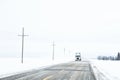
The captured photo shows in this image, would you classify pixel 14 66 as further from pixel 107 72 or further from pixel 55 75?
pixel 55 75

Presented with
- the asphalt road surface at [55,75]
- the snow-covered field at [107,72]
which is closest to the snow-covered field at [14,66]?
the asphalt road surface at [55,75]

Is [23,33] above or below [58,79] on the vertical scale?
above

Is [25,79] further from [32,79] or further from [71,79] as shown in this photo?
[71,79]

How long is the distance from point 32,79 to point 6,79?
77.3 inches

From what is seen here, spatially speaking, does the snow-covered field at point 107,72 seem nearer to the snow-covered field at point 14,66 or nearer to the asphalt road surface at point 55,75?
the asphalt road surface at point 55,75

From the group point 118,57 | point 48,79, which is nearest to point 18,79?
point 48,79

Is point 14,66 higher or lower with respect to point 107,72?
higher

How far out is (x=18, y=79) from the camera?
834 inches

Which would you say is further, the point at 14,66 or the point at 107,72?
the point at 14,66

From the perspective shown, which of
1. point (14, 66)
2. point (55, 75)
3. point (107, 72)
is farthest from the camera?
point (14, 66)

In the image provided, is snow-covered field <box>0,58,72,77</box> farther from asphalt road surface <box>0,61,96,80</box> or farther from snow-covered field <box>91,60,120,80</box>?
snow-covered field <box>91,60,120,80</box>

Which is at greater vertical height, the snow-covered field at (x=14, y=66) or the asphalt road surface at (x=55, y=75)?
the snow-covered field at (x=14, y=66)

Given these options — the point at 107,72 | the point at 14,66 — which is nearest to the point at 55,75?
the point at 107,72

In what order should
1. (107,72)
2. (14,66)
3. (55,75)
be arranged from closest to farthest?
(55,75) < (107,72) < (14,66)
